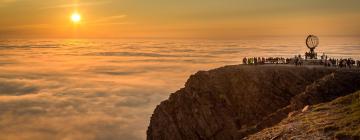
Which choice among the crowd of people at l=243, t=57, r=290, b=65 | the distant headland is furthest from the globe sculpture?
the distant headland

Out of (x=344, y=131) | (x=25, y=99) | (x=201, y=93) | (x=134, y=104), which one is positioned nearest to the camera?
(x=344, y=131)

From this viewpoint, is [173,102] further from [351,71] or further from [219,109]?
[351,71]

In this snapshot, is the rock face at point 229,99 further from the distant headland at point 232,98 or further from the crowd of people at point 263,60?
the crowd of people at point 263,60

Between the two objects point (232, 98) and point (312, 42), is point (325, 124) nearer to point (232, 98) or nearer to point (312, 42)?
point (232, 98)

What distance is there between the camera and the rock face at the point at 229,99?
54938 millimetres

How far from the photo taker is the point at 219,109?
56.7 metres

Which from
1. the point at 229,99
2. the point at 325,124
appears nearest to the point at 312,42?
the point at 229,99

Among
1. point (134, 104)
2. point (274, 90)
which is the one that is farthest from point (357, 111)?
point (134, 104)

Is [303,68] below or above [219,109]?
above

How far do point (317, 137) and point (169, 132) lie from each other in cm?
3248

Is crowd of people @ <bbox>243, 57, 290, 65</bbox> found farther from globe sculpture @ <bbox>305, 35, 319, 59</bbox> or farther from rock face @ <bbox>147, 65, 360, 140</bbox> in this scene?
rock face @ <bbox>147, 65, 360, 140</bbox>

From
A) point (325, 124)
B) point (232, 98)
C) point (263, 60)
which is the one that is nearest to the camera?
point (325, 124)

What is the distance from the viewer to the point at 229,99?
57.0 m

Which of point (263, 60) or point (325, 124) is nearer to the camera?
point (325, 124)
